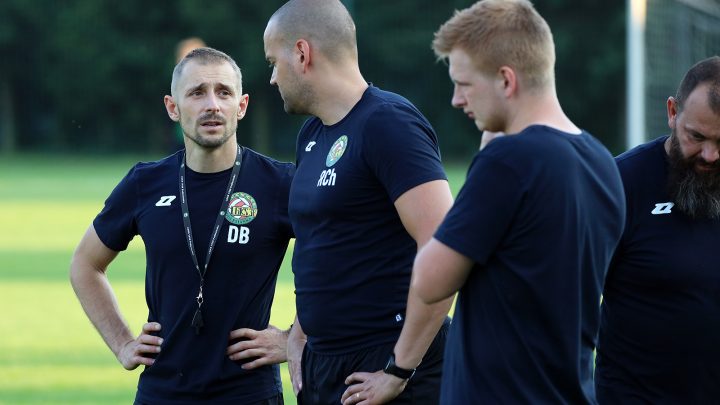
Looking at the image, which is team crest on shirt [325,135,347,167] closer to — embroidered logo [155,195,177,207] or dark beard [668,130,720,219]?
embroidered logo [155,195,177,207]

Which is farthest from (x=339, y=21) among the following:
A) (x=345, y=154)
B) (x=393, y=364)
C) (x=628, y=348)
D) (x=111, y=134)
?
(x=111, y=134)

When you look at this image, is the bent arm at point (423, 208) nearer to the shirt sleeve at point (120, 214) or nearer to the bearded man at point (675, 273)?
the bearded man at point (675, 273)

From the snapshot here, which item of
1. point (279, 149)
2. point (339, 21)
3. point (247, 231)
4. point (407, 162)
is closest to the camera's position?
point (407, 162)

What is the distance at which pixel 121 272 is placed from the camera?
15.7m

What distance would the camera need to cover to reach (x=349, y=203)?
4.54m

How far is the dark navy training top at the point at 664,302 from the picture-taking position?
4.55 meters

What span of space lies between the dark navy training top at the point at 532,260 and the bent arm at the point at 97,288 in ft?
7.49

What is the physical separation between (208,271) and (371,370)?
950 mm

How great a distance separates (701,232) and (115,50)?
47654 millimetres

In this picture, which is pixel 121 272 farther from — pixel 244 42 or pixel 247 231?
pixel 244 42

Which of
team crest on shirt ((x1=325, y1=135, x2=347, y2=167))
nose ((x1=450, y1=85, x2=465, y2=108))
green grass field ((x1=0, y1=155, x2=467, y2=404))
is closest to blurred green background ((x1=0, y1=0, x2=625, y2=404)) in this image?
green grass field ((x1=0, y1=155, x2=467, y2=404))

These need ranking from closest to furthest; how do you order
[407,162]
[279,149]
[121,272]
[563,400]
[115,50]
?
[563,400]
[407,162]
[121,272]
[279,149]
[115,50]

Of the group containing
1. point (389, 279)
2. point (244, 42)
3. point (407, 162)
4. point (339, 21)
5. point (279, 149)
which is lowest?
point (389, 279)

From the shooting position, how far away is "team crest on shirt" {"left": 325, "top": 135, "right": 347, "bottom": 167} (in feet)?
15.1
